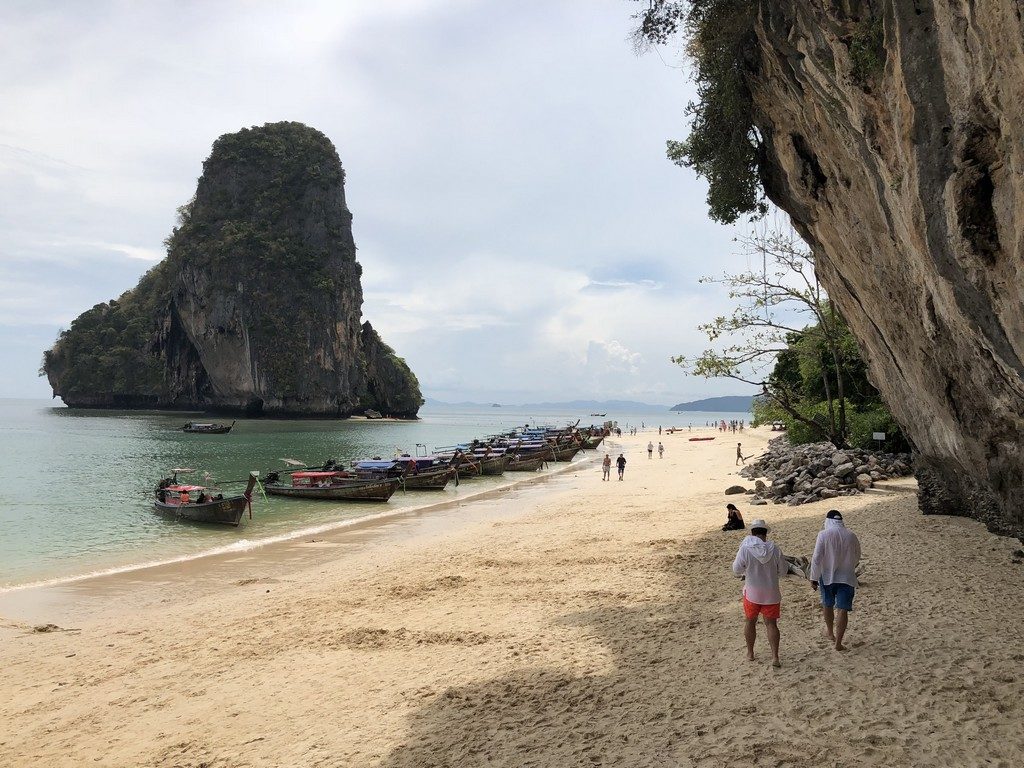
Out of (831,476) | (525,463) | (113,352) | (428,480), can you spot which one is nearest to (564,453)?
(525,463)

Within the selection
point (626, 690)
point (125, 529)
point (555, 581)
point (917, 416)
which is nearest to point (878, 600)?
point (626, 690)

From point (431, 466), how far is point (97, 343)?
9973 cm

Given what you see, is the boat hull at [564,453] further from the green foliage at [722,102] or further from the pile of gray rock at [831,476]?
the green foliage at [722,102]

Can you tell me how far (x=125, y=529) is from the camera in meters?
19.3

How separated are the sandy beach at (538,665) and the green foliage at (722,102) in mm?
7462

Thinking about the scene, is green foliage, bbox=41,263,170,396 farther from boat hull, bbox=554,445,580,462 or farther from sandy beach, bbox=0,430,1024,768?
sandy beach, bbox=0,430,1024,768

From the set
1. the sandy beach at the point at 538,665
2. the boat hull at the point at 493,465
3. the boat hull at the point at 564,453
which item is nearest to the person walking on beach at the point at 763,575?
the sandy beach at the point at 538,665

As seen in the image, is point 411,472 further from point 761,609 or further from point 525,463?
point 761,609

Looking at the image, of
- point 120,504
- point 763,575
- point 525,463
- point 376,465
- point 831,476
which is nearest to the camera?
point 763,575

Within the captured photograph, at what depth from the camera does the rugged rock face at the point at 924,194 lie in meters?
5.10

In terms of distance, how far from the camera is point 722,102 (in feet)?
39.0

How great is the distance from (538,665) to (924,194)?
6.23 metres

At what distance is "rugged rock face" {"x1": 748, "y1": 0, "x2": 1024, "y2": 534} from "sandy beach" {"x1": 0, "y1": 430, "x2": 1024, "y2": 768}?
2015 mm

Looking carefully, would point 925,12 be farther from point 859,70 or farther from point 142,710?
point 142,710
